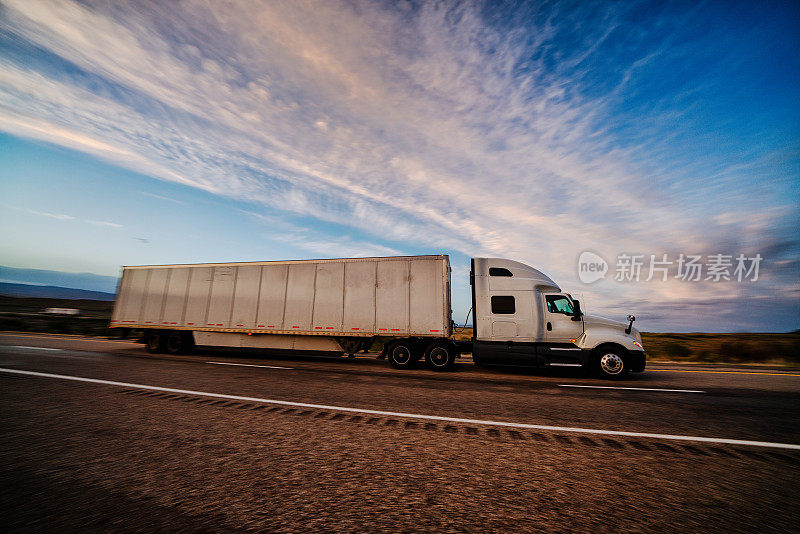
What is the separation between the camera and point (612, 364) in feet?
31.7

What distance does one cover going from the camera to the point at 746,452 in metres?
3.80

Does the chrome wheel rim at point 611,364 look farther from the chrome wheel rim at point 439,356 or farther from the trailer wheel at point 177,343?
the trailer wheel at point 177,343

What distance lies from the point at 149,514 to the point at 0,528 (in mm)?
891

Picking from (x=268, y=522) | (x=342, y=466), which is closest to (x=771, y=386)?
(x=342, y=466)

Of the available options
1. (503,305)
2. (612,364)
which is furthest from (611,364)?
(503,305)

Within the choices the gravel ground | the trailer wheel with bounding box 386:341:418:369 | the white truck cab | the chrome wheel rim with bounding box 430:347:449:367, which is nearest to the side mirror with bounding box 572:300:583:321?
the white truck cab

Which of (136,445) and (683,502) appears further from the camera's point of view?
(136,445)

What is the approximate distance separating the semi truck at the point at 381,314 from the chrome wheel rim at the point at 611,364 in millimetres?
27

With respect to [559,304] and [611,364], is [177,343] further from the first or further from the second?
[611,364]

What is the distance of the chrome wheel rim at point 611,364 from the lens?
9.56 meters

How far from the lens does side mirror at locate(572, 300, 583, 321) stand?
33.7ft

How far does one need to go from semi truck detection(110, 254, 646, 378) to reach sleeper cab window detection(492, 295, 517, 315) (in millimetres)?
35

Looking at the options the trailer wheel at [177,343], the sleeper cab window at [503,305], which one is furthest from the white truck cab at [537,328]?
the trailer wheel at [177,343]

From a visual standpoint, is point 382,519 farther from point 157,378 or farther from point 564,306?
point 564,306
